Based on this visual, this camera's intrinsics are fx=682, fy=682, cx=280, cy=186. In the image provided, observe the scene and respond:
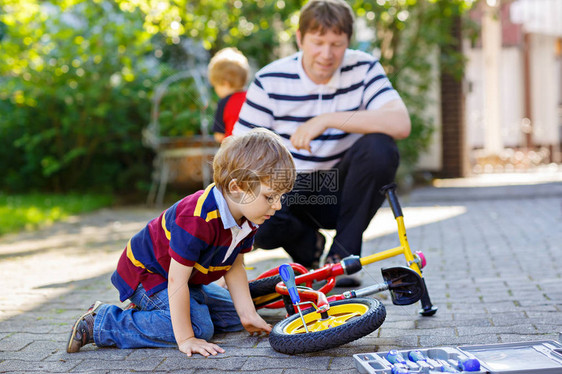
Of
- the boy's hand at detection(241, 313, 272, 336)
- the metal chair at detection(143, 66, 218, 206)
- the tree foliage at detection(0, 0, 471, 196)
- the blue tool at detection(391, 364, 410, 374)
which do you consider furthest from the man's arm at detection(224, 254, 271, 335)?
the tree foliage at detection(0, 0, 471, 196)

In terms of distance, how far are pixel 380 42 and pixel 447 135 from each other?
2.43 m

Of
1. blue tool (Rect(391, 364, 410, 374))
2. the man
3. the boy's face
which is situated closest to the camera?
blue tool (Rect(391, 364, 410, 374))

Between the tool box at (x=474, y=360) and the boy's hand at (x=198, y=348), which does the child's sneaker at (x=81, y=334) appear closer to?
the boy's hand at (x=198, y=348)

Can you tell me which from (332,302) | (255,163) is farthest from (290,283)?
(255,163)

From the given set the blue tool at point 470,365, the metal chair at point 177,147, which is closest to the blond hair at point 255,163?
the blue tool at point 470,365

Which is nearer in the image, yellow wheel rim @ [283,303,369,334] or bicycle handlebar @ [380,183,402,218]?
yellow wheel rim @ [283,303,369,334]

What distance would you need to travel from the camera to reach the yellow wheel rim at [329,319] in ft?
7.97

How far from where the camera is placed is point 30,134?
9.54 meters

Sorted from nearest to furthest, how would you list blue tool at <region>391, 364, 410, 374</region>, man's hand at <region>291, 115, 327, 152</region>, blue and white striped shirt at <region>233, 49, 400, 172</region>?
blue tool at <region>391, 364, 410, 374</region> → man's hand at <region>291, 115, 327, 152</region> → blue and white striped shirt at <region>233, 49, 400, 172</region>

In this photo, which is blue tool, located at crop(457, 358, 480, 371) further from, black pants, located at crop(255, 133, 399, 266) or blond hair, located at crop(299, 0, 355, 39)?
blond hair, located at crop(299, 0, 355, 39)

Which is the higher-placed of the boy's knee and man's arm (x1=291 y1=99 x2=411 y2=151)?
man's arm (x1=291 y1=99 x2=411 y2=151)

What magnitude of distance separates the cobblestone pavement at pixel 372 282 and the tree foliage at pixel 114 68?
7.89 ft

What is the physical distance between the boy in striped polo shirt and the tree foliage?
5.91 meters

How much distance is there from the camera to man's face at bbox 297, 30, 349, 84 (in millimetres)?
3281
